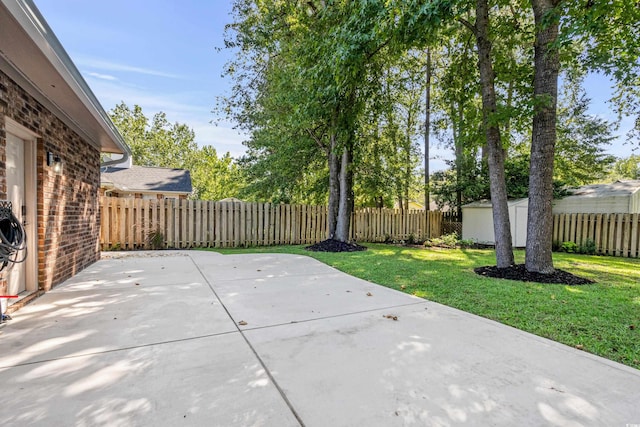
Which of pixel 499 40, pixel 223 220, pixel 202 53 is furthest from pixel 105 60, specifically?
pixel 499 40

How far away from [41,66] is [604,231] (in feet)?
41.5

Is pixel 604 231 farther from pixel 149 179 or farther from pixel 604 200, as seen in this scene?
pixel 149 179

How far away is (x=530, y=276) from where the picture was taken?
202 inches

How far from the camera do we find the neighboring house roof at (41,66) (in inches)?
85.9

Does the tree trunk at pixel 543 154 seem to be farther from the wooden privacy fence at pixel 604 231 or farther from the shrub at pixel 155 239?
the shrub at pixel 155 239

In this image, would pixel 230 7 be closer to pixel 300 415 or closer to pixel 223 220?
pixel 223 220

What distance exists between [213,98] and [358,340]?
12.9 meters

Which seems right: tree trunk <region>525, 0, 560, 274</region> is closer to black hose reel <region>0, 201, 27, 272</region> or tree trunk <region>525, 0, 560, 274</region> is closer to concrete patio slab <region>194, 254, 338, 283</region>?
concrete patio slab <region>194, 254, 338, 283</region>

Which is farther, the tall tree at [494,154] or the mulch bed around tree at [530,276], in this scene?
the tall tree at [494,154]

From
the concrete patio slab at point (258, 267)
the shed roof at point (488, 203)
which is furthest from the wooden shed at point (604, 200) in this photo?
the concrete patio slab at point (258, 267)

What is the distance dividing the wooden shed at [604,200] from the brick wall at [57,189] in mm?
13542

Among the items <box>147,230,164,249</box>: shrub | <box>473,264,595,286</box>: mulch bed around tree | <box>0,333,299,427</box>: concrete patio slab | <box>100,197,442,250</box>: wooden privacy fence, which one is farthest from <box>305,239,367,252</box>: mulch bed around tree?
<box>0,333,299,427</box>: concrete patio slab

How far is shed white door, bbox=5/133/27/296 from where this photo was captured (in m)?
3.46

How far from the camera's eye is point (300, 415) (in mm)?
1681
